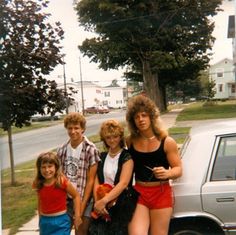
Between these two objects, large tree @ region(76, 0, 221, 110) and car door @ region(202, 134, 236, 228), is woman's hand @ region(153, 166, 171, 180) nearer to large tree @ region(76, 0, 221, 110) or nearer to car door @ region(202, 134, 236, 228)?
car door @ region(202, 134, 236, 228)

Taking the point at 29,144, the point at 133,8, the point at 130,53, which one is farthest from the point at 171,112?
the point at 29,144

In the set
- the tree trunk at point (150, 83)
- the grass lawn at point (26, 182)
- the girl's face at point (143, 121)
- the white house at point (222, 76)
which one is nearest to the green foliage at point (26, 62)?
the grass lawn at point (26, 182)

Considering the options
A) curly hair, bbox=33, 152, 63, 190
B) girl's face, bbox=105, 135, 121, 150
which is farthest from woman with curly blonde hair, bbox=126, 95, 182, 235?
curly hair, bbox=33, 152, 63, 190

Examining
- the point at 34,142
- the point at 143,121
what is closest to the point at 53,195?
the point at 143,121

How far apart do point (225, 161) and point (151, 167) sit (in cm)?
69

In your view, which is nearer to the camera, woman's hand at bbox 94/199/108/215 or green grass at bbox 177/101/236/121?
woman's hand at bbox 94/199/108/215

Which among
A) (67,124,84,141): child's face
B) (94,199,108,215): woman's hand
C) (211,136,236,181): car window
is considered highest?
(67,124,84,141): child's face

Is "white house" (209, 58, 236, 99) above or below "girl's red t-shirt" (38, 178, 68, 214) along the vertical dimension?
above

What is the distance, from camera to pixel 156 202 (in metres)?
2.82

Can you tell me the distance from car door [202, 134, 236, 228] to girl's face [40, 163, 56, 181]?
3.70ft

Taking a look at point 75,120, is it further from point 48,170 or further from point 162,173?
point 162,173

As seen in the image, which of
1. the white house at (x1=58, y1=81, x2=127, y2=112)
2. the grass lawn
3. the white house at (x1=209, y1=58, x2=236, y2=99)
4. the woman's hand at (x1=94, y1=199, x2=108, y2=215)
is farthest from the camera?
the white house at (x1=209, y1=58, x2=236, y2=99)

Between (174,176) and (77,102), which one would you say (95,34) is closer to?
(77,102)

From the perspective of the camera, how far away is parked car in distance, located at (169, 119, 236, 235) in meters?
3.03
